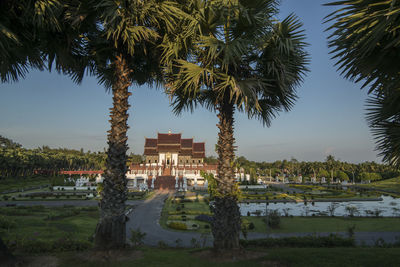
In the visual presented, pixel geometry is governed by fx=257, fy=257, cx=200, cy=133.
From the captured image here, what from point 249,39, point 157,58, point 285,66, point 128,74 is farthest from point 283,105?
point 128,74

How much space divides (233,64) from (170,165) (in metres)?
41.1

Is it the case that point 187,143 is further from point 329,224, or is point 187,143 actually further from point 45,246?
point 45,246

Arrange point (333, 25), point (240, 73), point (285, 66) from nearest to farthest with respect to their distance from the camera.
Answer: point (333, 25) → point (285, 66) → point (240, 73)

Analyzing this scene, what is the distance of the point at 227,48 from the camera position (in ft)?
19.0

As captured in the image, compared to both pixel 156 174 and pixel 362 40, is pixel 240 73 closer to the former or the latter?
pixel 362 40

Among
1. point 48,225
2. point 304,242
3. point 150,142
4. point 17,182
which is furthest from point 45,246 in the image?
point 150,142

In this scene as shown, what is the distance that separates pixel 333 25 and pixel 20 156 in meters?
54.2

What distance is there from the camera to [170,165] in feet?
153

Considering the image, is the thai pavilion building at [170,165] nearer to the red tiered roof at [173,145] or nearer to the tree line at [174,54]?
the red tiered roof at [173,145]

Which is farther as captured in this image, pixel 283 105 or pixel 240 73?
pixel 283 105

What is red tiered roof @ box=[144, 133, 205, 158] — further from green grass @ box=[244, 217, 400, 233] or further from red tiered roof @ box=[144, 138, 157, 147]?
green grass @ box=[244, 217, 400, 233]

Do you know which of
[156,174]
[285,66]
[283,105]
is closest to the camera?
[285,66]

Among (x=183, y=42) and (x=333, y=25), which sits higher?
(x=183, y=42)

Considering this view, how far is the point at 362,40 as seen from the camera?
3.07 metres
